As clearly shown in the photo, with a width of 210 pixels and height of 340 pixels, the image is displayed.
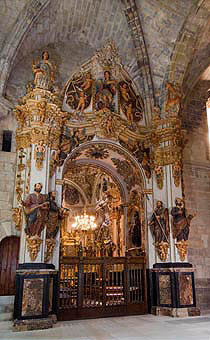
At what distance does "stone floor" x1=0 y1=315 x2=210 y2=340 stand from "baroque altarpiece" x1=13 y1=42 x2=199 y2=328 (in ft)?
1.78

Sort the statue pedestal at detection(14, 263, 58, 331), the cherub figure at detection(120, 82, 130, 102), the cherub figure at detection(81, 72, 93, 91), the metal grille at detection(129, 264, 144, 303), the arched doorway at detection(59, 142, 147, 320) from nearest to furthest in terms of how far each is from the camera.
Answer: the statue pedestal at detection(14, 263, 58, 331) < the arched doorway at detection(59, 142, 147, 320) < the metal grille at detection(129, 264, 144, 303) < the cherub figure at detection(81, 72, 93, 91) < the cherub figure at detection(120, 82, 130, 102)

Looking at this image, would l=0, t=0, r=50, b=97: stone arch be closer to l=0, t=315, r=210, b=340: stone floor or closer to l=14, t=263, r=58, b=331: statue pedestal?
l=14, t=263, r=58, b=331: statue pedestal

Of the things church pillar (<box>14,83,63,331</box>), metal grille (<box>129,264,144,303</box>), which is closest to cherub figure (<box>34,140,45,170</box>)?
church pillar (<box>14,83,63,331</box>)

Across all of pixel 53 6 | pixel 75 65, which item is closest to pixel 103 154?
pixel 75 65

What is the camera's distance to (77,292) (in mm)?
9547

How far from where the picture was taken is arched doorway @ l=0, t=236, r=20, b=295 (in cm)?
909

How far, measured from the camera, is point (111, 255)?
12875 millimetres

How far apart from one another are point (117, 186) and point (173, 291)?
15.5 ft

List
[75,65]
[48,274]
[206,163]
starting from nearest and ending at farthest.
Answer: [48,274]
[75,65]
[206,163]

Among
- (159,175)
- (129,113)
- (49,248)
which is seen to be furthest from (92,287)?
(129,113)

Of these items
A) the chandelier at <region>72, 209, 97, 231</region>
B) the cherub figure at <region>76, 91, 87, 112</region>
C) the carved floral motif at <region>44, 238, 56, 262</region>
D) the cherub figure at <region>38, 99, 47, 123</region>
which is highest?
the cherub figure at <region>76, 91, 87, 112</region>

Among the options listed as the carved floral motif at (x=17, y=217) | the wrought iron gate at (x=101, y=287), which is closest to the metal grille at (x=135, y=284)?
the wrought iron gate at (x=101, y=287)

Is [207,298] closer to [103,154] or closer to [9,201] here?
[103,154]

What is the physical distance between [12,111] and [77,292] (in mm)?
5807
